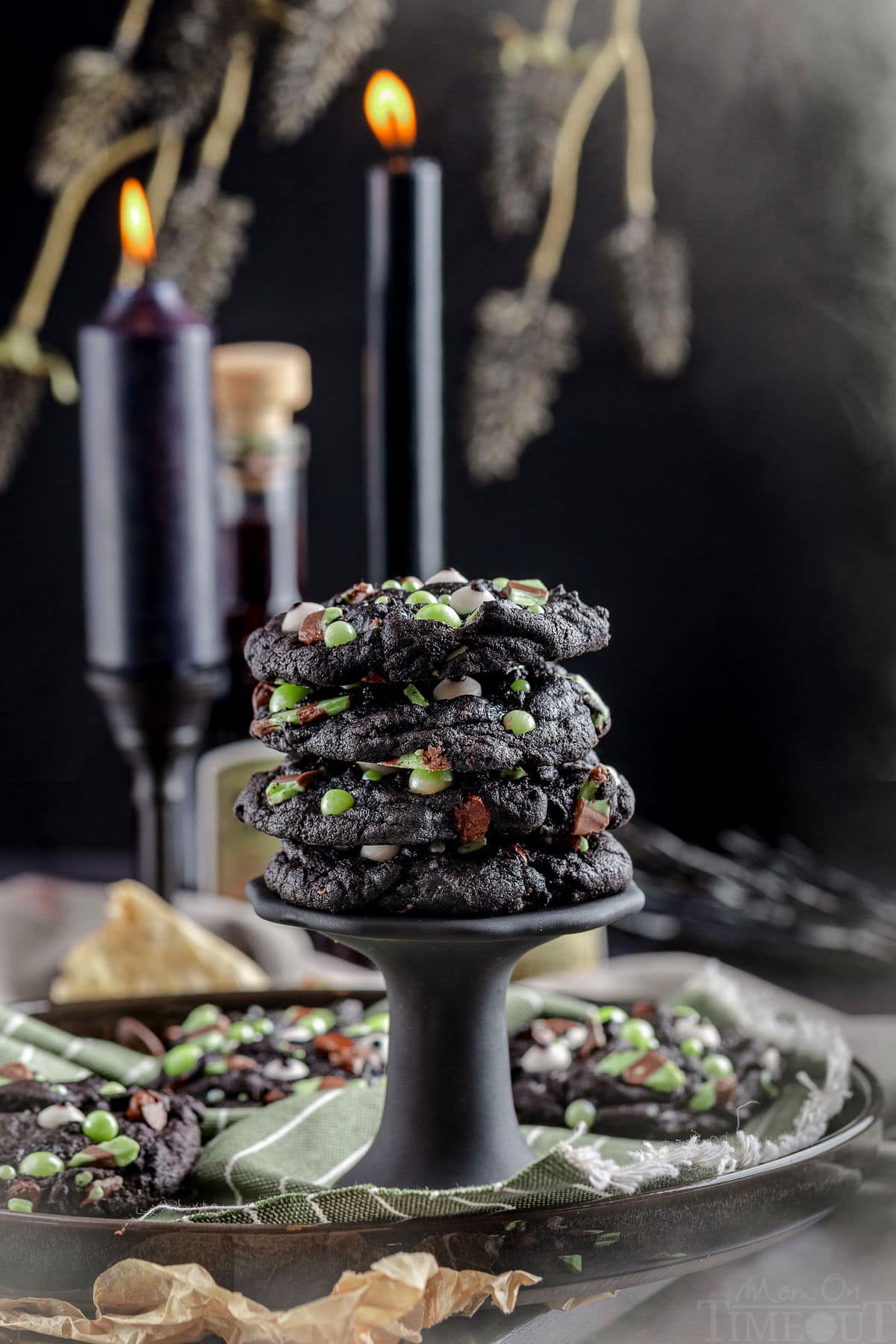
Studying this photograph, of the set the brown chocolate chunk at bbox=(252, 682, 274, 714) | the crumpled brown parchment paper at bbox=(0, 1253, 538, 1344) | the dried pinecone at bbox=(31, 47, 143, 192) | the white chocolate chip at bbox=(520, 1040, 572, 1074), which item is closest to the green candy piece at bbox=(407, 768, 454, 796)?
the brown chocolate chunk at bbox=(252, 682, 274, 714)

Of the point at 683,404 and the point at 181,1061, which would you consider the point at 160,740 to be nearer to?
the point at 181,1061

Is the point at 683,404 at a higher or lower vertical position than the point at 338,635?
higher

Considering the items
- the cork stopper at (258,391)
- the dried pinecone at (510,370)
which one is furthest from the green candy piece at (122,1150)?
the dried pinecone at (510,370)

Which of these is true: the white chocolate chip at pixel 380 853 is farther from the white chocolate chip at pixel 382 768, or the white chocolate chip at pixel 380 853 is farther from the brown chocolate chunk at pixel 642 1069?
the brown chocolate chunk at pixel 642 1069

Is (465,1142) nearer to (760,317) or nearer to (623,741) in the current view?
(623,741)

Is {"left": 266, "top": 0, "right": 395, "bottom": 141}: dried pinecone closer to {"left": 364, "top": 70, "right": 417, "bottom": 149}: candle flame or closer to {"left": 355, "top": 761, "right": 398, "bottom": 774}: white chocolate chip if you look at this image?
{"left": 364, "top": 70, "right": 417, "bottom": 149}: candle flame

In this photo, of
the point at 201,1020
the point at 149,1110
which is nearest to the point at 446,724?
the point at 149,1110
